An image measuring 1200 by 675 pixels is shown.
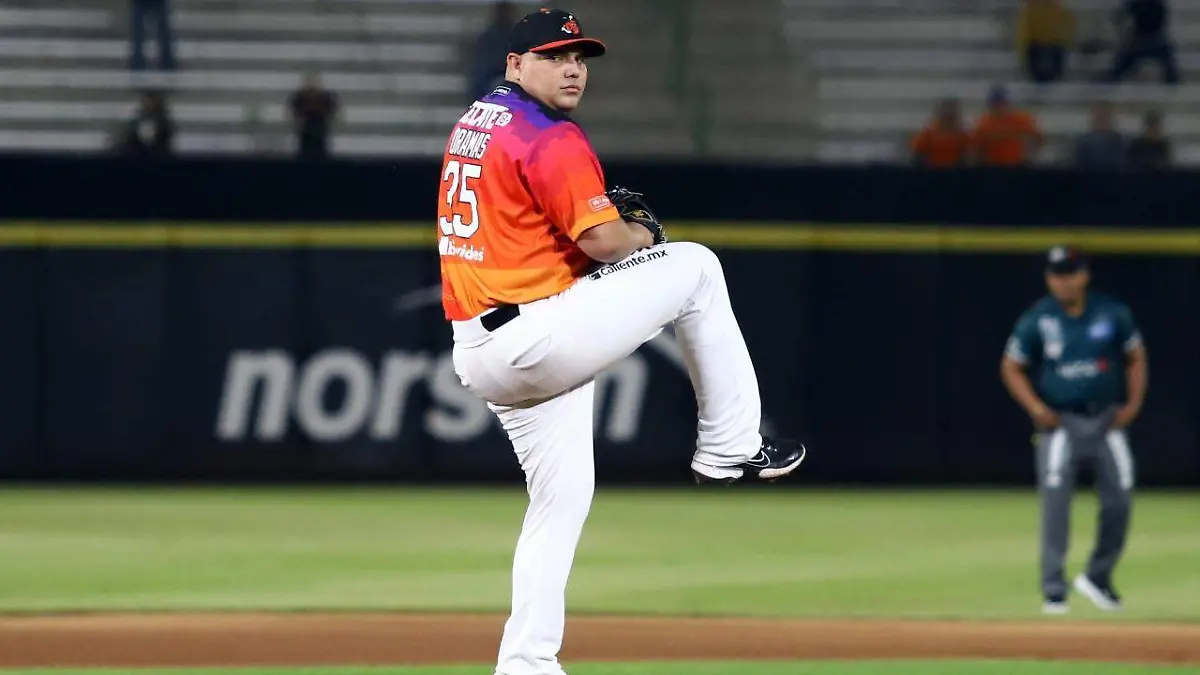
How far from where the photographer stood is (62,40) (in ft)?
53.6

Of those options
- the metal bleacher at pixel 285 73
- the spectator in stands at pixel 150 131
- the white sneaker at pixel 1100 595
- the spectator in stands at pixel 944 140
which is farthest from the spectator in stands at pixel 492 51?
the white sneaker at pixel 1100 595

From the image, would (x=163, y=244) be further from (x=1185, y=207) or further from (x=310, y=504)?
(x=1185, y=207)

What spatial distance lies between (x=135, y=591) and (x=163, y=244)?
5.25 metres

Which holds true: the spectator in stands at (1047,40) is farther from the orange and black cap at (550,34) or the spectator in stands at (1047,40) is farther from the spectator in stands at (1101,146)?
the orange and black cap at (550,34)

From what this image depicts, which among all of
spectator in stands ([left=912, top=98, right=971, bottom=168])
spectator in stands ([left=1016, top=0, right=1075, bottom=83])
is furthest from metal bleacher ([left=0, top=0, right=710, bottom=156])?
spectator in stands ([left=1016, top=0, right=1075, bottom=83])

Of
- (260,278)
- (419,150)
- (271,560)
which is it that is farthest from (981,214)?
(271,560)

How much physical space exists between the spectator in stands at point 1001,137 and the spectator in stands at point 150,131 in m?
6.32

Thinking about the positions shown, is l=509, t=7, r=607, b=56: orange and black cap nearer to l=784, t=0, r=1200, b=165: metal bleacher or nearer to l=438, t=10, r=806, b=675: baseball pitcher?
l=438, t=10, r=806, b=675: baseball pitcher

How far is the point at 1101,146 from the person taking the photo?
51.0 feet

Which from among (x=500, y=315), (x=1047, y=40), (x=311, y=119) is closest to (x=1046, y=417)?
(x=500, y=315)

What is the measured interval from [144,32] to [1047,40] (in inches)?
298

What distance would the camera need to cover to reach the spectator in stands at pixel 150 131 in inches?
591

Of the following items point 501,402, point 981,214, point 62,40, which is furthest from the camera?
point 62,40

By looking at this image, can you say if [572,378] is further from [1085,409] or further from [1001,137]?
[1001,137]
